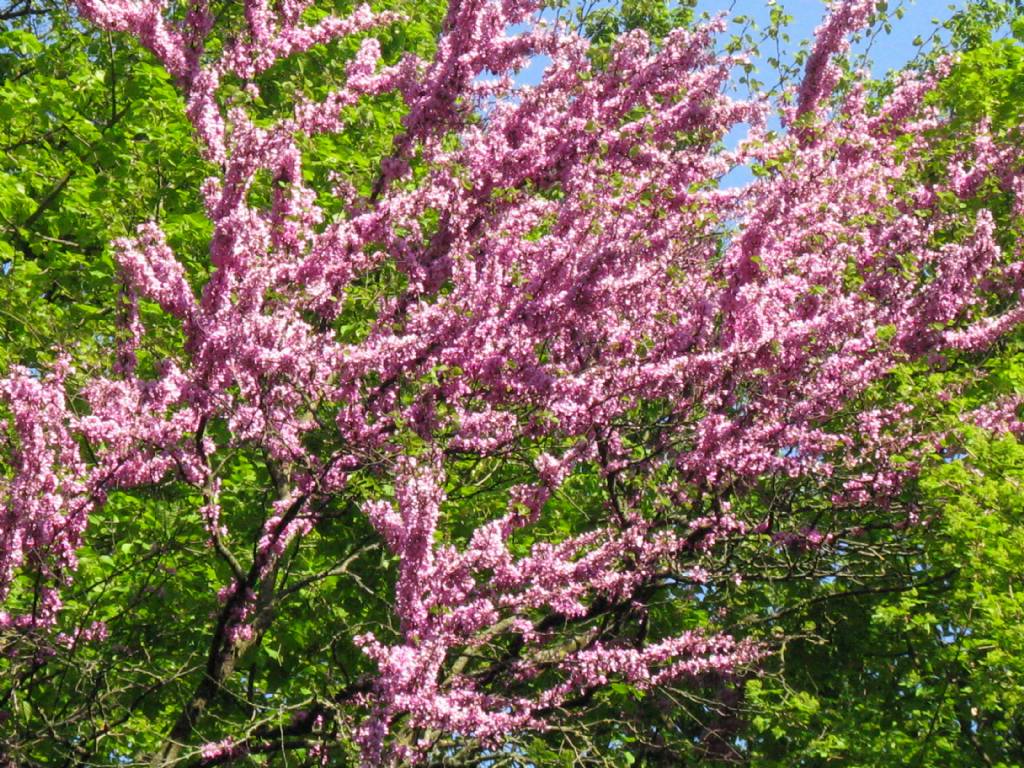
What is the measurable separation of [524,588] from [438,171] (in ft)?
9.95

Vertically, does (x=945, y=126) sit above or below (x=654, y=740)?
above

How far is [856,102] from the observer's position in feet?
38.5

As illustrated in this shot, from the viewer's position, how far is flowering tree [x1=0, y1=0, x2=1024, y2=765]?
23.1 feet

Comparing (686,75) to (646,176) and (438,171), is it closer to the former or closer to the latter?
(646,176)

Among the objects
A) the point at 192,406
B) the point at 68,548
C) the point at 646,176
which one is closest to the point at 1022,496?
the point at 646,176

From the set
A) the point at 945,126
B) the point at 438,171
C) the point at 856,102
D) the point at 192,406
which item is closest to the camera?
the point at 192,406

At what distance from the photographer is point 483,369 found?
7.69 meters

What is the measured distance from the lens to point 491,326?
759 centimetres

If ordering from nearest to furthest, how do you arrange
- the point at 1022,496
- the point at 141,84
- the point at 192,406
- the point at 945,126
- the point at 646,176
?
the point at 192,406 < the point at 646,176 < the point at 1022,496 < the point at 945,126 < the point at 141,84

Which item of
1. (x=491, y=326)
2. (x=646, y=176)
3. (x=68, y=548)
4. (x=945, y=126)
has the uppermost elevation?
(x=945, y=126)

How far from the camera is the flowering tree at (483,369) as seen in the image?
7039 millimetres

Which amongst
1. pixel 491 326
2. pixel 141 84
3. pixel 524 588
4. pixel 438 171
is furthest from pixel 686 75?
pixel 141 84

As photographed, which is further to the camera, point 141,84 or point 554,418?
point 141,84

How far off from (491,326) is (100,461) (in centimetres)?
265
